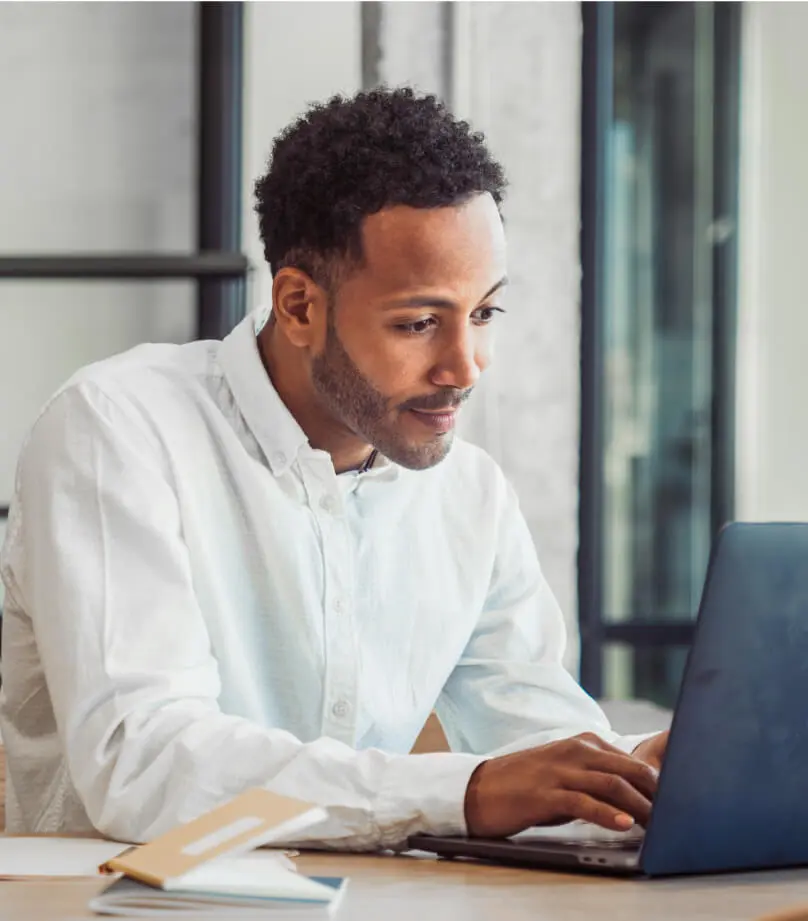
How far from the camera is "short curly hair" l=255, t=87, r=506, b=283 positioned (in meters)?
1.60

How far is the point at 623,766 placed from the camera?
3.82 feet

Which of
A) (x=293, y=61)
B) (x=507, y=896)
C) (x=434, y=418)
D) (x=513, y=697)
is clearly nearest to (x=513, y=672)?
(x=513, y=697)

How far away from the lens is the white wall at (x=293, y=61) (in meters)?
3.09

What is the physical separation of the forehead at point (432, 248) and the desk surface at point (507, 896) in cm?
67

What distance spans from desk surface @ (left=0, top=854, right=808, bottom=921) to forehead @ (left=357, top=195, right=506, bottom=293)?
67cm

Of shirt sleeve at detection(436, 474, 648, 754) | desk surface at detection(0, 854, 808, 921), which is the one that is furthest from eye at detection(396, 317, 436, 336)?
desk surface at detection(0, 854, 808, 921)

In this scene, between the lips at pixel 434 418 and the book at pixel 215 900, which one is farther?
the lips at pixel 434 418

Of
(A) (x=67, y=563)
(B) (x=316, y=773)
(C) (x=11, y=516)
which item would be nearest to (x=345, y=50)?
(C) (x=11, y=516)

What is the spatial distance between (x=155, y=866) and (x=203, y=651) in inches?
16.5

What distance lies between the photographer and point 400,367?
1.60 meters

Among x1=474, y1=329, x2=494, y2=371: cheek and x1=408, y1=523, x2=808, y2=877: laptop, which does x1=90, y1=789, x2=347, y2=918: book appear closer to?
x1=408, y1=523, x2=808, y2=877: laptop

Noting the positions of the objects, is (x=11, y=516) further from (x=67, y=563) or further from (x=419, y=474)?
(x=419, y=474)

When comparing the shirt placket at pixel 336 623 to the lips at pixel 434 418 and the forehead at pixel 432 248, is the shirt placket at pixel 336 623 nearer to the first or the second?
the lips at pixel 434 418

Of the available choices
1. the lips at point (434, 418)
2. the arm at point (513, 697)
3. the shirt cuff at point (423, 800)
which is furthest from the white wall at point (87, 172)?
the shirt cuff at point (423, 800)
